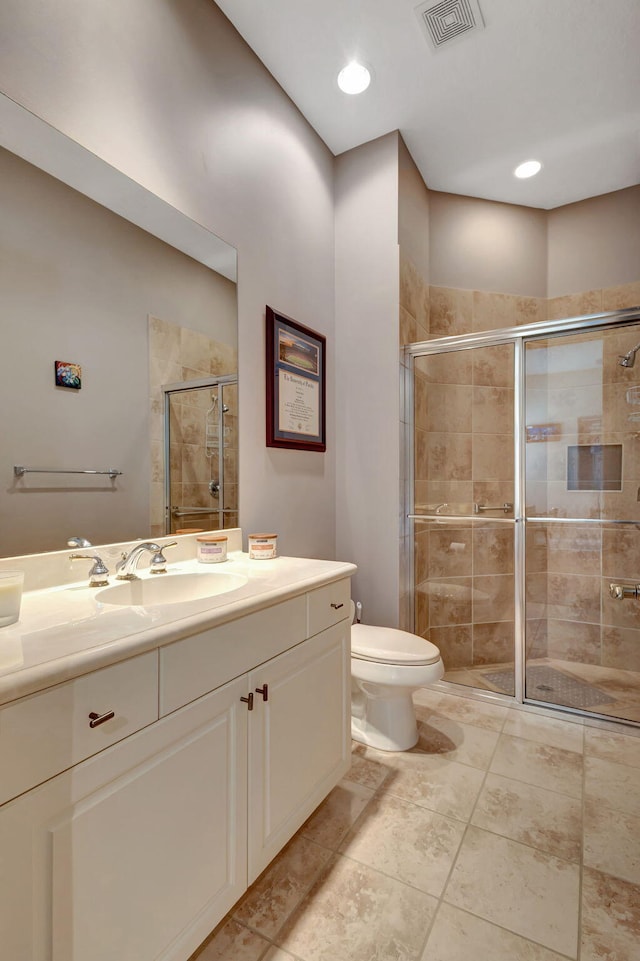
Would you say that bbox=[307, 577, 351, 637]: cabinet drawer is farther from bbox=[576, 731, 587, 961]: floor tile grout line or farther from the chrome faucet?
bbox=[576, 731, 587, 961]: floor tile grout line

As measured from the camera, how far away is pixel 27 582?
1.10 m

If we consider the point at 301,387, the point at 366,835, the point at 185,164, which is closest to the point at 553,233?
the point at 301,387

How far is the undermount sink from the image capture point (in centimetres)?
118

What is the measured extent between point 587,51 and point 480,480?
193 centimetres

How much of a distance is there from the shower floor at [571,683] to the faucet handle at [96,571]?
1.99m

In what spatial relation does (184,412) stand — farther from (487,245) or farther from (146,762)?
(487,245)

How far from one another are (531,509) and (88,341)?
6.88ft

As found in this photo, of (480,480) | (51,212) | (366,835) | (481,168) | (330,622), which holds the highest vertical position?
(481,168)

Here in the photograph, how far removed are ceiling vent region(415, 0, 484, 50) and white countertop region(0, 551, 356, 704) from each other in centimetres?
220

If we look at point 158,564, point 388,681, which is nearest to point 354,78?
point 158,564

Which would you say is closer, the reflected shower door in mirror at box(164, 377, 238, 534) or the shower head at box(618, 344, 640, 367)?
the reflected shower door in mirror at box(164, 377, 238, 534)

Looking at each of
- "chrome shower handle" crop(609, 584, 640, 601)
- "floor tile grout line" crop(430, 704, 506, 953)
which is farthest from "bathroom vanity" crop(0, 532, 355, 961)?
"chrome shower handle" crop(609, 584, 640, 601)

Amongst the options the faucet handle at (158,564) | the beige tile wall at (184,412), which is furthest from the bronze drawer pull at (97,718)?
the beige tile wall at (184,412)

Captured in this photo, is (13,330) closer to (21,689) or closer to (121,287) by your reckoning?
(121,287)
